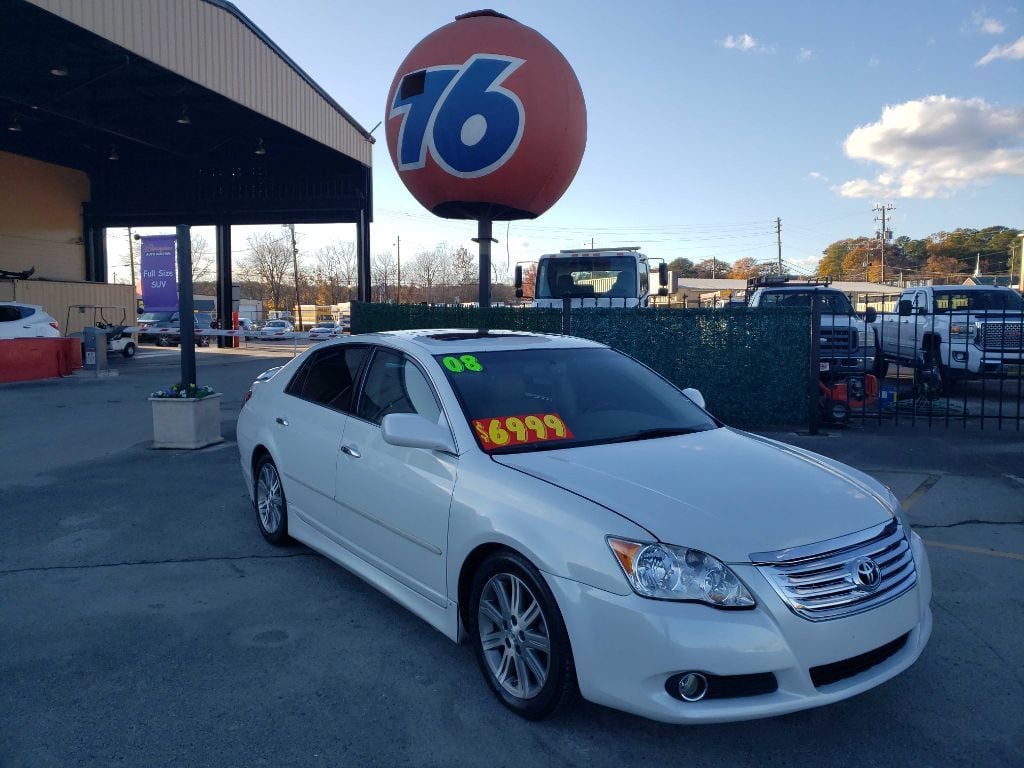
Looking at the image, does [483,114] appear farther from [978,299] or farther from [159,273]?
[978,299]

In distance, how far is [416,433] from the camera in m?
3.71

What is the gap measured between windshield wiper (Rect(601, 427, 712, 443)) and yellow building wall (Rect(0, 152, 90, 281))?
32007 mm

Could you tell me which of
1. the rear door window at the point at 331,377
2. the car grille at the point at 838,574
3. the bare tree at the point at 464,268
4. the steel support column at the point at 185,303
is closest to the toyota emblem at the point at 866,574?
the car grille at the point at 838,574

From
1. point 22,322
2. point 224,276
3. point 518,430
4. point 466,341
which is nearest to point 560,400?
point 518,430

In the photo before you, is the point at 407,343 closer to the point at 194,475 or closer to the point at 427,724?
the point at 427,724

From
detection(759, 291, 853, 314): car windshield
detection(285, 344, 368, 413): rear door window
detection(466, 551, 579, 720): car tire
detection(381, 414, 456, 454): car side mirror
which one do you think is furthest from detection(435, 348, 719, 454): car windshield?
detection(759, 291, 853, 314): car windshield

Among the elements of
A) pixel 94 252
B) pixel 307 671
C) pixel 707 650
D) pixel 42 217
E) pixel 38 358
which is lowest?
pixel 307 671

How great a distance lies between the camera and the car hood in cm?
298

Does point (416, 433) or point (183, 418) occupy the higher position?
point (416, 433)

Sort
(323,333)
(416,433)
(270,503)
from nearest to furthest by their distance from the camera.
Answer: (416,433) → (270,503) → (323,333)

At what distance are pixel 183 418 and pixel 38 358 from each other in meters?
12.0

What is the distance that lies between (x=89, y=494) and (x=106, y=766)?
16.6 ft

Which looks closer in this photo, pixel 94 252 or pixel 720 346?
pixel 720 346

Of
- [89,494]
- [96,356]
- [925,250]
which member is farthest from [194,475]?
[925,250]
